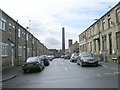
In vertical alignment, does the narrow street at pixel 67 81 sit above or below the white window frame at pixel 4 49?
below

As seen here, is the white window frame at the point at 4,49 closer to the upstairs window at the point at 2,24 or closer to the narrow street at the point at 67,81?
the upstairs window at the point at 2,24

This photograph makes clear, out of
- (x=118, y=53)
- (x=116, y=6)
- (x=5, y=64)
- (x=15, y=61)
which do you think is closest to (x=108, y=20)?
(x=116, y=6)

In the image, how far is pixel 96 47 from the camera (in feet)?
169

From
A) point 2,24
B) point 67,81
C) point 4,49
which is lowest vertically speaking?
point 67,81

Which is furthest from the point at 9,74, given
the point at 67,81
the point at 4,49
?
the point at 4,49

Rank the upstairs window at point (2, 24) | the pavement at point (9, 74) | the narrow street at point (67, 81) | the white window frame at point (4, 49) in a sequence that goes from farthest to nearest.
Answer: the white window frame at point (4, 49) < the upstairs window at point (2, 24) < the pavement at point (9, 74) < the narrow street at point (67, 81)

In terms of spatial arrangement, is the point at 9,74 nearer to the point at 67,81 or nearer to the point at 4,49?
the point at 67,81

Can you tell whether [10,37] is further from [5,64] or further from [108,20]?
[108,20]

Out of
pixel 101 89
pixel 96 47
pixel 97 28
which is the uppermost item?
pixel 97 28

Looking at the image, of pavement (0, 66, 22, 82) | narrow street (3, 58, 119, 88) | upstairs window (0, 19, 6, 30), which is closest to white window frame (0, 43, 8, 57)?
upstairs window (0, 19, 6, 30)

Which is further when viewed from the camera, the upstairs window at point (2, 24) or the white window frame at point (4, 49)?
the white window frame at point (4, 49)

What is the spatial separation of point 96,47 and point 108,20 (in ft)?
40.4

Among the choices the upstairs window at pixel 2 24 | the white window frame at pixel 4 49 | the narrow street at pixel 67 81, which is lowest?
the narrow street at pixel 67 81

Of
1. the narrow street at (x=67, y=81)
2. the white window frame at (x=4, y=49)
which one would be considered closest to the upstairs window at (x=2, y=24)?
the white window frame at (x=4, y=49)
